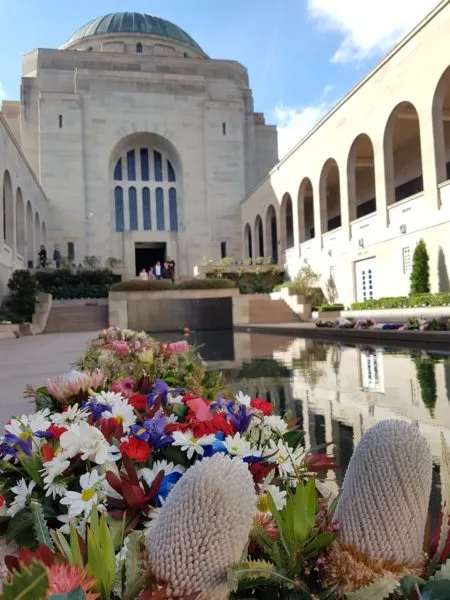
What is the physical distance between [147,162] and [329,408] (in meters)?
37.1

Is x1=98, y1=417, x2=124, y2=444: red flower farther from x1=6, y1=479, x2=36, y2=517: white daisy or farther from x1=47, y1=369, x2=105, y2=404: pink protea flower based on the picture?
x1=47, y1=369, x2=105, y2=404: pink protea flower

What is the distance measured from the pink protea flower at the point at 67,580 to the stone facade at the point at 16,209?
23774 mm

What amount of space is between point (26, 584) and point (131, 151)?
4130 centimetres

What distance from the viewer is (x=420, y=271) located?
18141 mm

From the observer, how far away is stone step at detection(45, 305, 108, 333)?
2261 centimetres

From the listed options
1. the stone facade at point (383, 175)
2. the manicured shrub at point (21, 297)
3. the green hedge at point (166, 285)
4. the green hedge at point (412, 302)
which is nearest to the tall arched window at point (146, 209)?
the stone facade at point (383, 175)

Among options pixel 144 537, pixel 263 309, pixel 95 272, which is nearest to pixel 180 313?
pixel 263 309

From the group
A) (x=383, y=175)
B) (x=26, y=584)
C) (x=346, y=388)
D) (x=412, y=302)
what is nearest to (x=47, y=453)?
(x=26, y=584)

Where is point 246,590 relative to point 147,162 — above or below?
below

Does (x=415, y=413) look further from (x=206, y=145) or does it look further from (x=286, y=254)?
(x=206, y=145)

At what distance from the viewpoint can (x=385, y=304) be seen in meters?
18.7

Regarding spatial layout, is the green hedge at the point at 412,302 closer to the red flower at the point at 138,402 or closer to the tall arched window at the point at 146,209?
the red flower at the point at 138,402

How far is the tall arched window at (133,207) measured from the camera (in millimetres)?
38850

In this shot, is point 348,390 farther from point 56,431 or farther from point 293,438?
point 56,431
